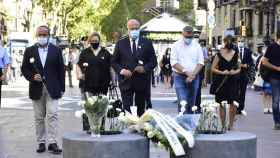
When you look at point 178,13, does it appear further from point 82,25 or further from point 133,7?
point 133,7

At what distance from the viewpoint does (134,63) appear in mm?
11461

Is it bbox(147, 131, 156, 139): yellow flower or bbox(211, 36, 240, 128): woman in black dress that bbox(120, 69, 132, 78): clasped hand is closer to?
bbox(211, 36, 240, 128): woman in black dress

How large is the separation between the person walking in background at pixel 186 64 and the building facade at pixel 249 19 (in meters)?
24.6

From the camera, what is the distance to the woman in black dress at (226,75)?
1303cm

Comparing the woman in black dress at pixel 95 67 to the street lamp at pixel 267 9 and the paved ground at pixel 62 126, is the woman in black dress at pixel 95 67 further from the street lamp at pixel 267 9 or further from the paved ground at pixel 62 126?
the street lamp at pixel 267 9

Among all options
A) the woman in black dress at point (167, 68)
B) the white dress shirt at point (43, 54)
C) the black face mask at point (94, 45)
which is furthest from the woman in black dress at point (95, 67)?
the woman in black dress at point (167, 68)

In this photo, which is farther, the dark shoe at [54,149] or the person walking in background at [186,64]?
the person walking in background at [186,64]

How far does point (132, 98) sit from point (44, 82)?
5.31 ft

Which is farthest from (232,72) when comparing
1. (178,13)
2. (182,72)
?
(178,13)

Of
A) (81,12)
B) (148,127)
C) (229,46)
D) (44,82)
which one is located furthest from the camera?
(81,12)

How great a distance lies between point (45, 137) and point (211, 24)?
84.1 ft

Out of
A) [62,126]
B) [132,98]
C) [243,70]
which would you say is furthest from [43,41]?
[243,70]

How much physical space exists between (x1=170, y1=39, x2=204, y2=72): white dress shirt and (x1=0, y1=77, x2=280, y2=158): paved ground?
1.70m

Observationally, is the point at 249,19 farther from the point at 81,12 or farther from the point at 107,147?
the point at 107,147
